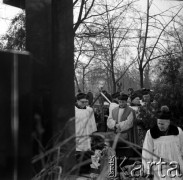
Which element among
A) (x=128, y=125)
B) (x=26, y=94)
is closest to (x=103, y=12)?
(x=128, y=125)

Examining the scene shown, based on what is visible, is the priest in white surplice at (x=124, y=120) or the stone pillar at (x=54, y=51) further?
the priest in white surplice at (x=124, y=120)

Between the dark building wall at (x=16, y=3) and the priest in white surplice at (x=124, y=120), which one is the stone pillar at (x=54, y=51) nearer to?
the dark building wall at (x=16, y=3)

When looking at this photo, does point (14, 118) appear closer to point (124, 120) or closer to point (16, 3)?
point (16, 3)

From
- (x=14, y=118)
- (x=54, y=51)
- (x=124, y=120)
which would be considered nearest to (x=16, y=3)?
(x=54, y=51)

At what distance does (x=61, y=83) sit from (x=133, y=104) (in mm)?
6774

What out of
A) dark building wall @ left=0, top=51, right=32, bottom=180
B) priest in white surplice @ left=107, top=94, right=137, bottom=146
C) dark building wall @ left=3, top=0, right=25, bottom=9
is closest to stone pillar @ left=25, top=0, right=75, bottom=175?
dark building wall @ left=3, top=0, right=25, bottom=9

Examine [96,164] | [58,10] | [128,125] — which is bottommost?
[96,164]

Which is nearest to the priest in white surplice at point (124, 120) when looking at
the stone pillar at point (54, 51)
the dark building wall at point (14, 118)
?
the stone pillar at point (54, 51)

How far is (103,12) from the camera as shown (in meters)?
9.93

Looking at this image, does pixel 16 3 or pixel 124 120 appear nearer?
pixel 16 3

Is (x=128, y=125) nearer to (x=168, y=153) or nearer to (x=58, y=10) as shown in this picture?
(x=168, y=153)

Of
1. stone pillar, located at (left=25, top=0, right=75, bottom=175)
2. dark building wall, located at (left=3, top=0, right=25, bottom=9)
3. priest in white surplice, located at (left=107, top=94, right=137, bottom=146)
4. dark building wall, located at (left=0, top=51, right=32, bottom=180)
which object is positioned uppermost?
dark building wall, located at (left=3, top=0, right=25, bottom=9)

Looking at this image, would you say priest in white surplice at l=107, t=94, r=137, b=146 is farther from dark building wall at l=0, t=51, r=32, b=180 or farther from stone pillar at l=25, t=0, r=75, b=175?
dark building wall at l=0, t=51, r=32, b=180

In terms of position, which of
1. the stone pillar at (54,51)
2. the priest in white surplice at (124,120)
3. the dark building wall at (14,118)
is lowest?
the priest in white surplice at (124,120)
